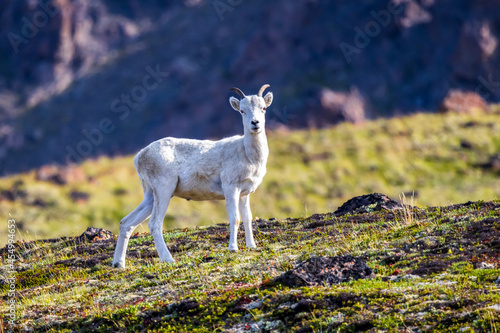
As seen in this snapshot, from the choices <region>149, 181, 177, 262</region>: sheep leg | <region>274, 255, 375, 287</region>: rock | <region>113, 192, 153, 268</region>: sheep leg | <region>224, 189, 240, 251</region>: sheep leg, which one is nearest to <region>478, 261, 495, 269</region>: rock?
<region>274, 255, 375, 287</region>: rock

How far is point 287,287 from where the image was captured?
10.4m

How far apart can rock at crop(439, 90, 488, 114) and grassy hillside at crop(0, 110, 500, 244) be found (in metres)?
2.83

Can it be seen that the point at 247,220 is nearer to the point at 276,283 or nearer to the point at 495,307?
the point at 276,283

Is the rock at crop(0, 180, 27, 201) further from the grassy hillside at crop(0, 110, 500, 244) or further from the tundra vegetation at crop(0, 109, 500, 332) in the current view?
the tundra vegetation at crop(0, 109, 500, 332)

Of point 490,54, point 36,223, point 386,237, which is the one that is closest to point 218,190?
point 386,237

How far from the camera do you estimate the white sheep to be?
14.7m

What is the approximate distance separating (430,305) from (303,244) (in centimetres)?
573

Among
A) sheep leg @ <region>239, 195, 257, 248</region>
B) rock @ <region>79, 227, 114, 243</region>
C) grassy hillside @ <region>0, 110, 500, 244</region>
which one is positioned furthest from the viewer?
grassy hillside @ <region>0, 110, 500, 244</region>

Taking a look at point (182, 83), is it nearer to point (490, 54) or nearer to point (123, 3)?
point (123, 3)

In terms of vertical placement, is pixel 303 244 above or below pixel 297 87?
below

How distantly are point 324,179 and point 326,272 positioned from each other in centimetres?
4006

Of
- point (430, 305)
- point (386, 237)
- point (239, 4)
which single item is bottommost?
point (430, 305)

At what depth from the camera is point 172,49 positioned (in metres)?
88.1

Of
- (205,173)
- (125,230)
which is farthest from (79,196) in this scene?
(205,173)
